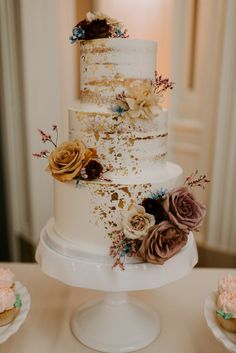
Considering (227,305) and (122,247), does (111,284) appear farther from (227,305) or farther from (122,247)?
(227,305)

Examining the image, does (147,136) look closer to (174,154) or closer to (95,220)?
(95,220)

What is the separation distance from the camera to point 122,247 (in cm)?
95

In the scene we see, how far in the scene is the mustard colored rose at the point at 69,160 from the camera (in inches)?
36.9

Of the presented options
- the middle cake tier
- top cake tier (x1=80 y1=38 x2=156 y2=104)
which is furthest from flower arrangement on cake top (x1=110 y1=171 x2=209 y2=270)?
top cake tier (x1=80 y1=38 x2=156 y2=104)

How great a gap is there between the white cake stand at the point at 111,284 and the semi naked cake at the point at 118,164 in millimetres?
38

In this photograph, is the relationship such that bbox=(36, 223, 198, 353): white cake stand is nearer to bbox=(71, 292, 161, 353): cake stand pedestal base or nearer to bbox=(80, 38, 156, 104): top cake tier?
bbox=(71, 292, 161, 353): cake stand pedestal base

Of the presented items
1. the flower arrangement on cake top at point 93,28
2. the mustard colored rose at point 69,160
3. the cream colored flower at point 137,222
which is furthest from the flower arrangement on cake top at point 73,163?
the flower arrangement on cake top at point 93,28

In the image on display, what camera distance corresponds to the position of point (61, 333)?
1.12m

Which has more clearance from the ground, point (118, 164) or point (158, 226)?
point (118, 164)

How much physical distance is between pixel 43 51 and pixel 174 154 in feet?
3.86

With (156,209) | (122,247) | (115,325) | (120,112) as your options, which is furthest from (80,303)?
(120,112)

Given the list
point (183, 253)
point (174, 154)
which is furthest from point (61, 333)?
point (174, 154)

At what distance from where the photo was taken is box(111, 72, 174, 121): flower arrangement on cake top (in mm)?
940

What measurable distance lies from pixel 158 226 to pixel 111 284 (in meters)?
0.20
